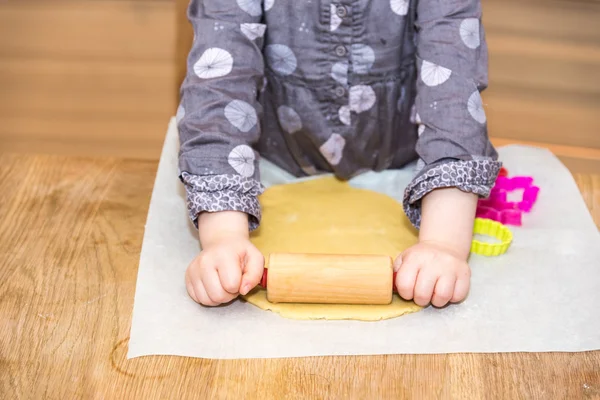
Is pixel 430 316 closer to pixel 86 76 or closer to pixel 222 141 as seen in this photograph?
pixel 222 141

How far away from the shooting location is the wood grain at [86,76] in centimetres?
162

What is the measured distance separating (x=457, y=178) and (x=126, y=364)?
0.41 meters

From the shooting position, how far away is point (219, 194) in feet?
2.94

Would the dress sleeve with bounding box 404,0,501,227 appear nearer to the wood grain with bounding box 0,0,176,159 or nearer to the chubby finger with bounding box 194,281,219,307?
the chubby finger with bounding box 194,281,219,307

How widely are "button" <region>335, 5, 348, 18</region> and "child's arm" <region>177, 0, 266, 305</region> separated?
0.09 meters

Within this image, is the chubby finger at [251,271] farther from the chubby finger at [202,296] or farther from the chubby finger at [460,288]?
the chubby finger at [460,288]

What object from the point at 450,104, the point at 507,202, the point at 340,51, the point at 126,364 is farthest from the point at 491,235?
the point at 126,364

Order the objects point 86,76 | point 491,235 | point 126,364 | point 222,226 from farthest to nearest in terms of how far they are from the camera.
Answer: point 86,76, point 491,235, point 222,226, point 126,364

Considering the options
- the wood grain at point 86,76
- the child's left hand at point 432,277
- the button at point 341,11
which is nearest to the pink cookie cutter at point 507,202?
the child's left hand at point 432,277

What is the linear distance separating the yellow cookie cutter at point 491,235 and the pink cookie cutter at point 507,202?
3 centimetres

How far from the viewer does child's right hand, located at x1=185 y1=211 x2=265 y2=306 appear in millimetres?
832

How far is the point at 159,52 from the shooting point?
5.68 ft

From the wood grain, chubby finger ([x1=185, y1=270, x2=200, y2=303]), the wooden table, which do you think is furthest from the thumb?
the wood grain

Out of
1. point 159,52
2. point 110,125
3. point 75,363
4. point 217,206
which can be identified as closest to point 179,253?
point 217,206
